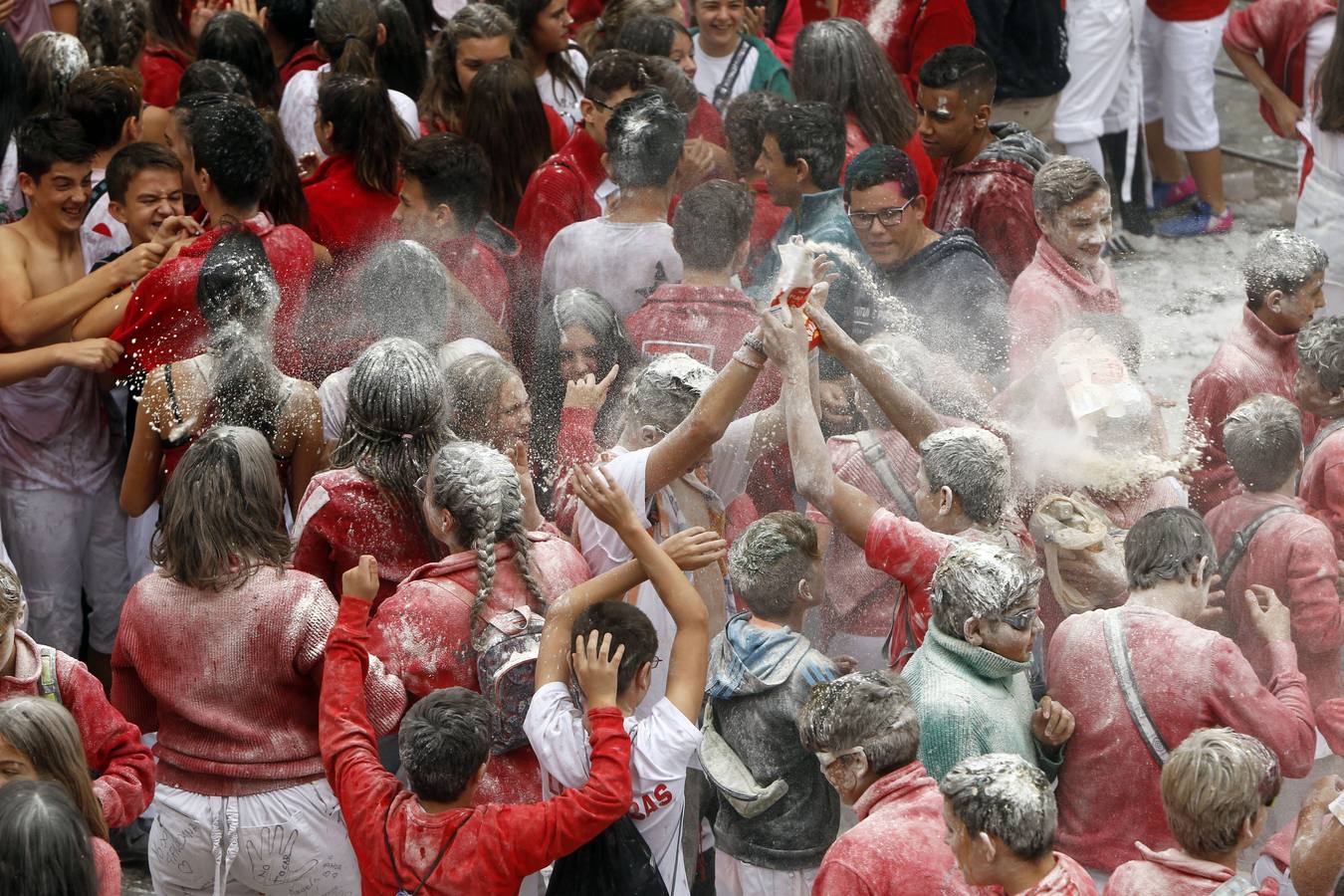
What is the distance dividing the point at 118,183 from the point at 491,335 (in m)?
1.39

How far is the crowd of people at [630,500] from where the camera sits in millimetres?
3812

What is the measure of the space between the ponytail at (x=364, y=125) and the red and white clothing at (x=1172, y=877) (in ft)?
14.1

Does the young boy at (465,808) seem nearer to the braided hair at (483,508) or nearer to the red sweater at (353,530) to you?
the braided hair at (483,508)

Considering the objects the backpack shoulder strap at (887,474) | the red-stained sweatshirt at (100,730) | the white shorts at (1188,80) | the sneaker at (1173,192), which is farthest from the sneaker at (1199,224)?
the red-stained sweatshirt at (100,730)

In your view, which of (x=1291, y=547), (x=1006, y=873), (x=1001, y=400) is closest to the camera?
(x=1006, y=873)

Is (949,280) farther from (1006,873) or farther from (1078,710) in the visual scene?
(1006,873)

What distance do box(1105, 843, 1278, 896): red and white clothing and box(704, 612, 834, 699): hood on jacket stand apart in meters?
0.95

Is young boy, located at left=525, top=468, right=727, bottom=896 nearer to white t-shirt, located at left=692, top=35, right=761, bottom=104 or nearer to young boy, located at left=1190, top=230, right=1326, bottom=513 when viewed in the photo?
young boy, located at left=1190, top=230, right=1326, bottom=513

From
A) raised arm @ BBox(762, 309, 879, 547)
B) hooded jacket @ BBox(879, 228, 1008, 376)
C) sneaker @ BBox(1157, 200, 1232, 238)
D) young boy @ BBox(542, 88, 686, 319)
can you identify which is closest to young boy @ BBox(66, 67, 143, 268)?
young boy @ BBox(542, 88, 686, 319)

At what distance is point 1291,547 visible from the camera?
15.4 ft

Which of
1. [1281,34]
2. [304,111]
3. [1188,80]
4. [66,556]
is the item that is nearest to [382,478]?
[66,556]

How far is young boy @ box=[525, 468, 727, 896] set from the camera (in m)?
3.86

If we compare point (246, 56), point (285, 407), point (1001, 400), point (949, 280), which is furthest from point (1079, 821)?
point (246, 56)

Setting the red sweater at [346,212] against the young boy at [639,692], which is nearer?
the young boy at [639,692]
